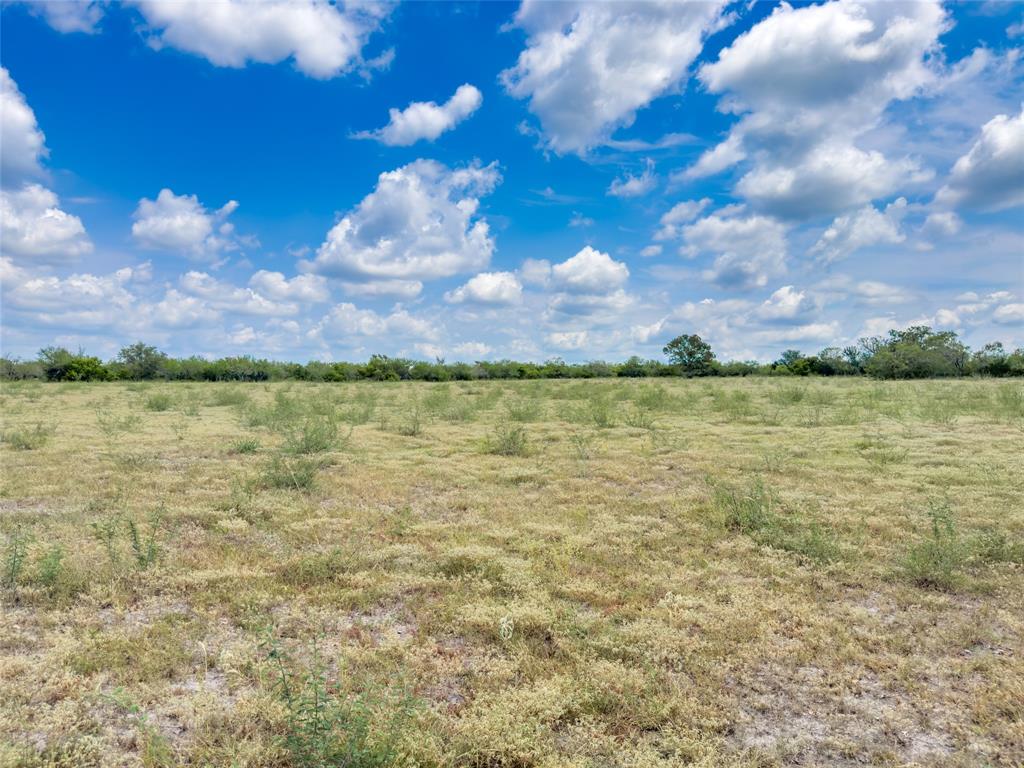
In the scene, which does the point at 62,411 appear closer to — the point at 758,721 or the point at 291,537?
the point at 291,537

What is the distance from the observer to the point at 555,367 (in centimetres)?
6912

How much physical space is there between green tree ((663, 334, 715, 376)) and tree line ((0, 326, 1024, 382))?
0.12m

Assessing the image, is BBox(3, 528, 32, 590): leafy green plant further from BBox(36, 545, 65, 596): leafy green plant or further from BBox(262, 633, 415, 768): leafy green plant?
BBox(262, 633, 415, 768): leafy green plant

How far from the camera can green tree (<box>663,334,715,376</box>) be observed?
66906 mm

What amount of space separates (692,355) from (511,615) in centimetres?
6725

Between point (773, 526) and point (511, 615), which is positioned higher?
point (773, 526)

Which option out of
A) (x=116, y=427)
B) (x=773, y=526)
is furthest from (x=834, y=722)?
(x=116, y=427)

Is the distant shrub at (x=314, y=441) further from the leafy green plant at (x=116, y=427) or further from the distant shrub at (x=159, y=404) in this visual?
the distant shrub at (x=159, y=404)

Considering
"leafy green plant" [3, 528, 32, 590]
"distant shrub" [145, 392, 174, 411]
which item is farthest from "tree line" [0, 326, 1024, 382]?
"leafy green plant" [3, 528, 32, 590]

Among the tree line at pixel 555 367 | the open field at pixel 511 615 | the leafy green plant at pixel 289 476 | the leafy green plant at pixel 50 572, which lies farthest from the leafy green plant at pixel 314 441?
the tree line at pixel 555 367

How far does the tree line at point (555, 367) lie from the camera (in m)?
49.8

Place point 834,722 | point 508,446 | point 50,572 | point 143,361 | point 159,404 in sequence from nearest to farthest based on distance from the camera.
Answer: point 834,722 < point 50,572 < point 508,446 < point 159,404 < point 143,361

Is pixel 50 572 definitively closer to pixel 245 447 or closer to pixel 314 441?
pixel 314 441

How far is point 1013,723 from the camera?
3604 mm
